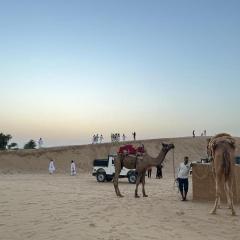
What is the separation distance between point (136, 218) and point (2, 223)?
12.1 feet

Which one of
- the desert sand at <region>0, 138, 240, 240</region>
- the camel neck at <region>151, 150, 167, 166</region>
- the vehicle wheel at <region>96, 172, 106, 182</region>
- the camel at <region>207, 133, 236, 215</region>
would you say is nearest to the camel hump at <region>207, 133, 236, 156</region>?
the camel at <region>207, 133, 236, 215</region>

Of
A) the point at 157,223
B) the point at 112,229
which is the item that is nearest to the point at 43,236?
the point at 112,229

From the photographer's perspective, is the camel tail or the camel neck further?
the camel neck

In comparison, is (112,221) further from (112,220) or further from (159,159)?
(159,159)

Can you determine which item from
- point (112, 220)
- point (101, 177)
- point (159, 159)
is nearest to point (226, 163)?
point (112, 220)

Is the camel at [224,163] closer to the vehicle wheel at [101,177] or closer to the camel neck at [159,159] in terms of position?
the camel neck at [159,159]

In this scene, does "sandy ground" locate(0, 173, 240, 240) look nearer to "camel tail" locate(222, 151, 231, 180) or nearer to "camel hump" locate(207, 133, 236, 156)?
"camel tail" locate(222, 151, 231, 180)

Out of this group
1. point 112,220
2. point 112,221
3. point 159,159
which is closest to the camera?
point 112,221

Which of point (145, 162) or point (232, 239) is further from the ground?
point (145, 162)

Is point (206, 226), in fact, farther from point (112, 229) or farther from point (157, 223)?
point (112, 229)

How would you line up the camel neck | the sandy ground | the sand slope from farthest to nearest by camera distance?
the sand slope → the camel neck → the sandy ground

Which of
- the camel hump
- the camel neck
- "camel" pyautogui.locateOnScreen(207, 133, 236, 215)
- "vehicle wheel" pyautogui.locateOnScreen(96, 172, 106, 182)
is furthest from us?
"vehicle wheel" pyautogui.locateOnScreen(96, 172, 106, 182)

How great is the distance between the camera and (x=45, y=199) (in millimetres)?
19188

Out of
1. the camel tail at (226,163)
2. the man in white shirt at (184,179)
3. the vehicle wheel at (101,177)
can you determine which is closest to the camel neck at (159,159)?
the man in white shirt at (184,179)
